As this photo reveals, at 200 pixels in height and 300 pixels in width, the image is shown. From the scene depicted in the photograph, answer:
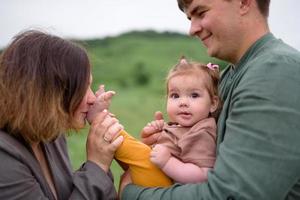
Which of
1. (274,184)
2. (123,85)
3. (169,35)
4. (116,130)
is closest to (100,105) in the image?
(116,130)

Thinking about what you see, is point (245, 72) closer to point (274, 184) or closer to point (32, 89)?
point (274, 184)

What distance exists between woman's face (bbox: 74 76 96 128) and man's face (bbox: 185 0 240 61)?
0.64 meters

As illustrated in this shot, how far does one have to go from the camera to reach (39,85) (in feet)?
9.98

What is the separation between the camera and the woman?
2.96 meters

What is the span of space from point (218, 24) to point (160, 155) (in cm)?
72

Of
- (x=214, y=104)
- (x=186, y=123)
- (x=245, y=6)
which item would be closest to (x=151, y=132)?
(x=186, y=123)

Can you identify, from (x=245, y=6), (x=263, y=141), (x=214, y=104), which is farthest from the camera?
(x=214, y=104)

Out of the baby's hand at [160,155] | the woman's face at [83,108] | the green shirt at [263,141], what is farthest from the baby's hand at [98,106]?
the green shirt at [263,141]

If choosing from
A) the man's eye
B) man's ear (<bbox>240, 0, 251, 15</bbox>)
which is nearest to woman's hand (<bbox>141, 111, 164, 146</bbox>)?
the man's eye

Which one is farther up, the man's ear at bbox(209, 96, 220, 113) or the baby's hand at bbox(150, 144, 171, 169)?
the man's ear at bbox(209, 96, 220, 113)

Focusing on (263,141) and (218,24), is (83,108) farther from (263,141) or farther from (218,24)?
(263,141)

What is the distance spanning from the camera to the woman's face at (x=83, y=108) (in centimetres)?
322

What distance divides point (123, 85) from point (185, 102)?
16.8 m

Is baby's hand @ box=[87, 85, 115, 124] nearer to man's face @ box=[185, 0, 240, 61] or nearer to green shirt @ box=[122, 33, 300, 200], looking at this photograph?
man's face @ box=[185, 0, 240, 61]
